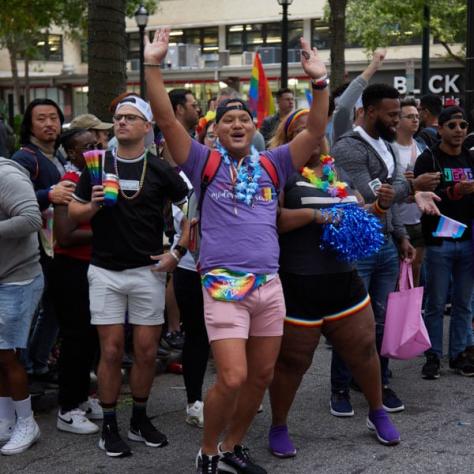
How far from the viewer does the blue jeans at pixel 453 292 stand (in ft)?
22.1

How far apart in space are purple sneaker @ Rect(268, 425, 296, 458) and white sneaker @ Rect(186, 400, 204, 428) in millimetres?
606

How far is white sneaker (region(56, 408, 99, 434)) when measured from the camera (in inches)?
214

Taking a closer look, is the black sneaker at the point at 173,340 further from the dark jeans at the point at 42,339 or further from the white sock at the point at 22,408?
the white sock at the point at 22,408

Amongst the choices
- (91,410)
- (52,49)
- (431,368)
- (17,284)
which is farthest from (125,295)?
(52,49)

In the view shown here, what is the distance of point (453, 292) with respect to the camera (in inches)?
274

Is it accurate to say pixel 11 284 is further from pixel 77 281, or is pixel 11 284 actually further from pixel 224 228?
pixel 224 228

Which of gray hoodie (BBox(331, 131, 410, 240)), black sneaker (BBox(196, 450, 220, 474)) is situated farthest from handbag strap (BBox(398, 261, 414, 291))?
black sneaker (BBox(196, 450, 220, 474))

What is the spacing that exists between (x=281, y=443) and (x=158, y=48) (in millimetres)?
2302

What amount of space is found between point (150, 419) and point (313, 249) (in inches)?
63.6

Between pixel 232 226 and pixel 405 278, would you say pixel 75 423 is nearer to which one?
pixel 232 226

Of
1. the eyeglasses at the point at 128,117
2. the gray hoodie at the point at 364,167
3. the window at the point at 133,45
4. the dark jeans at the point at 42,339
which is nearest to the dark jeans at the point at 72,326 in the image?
the dark jeans at the point at 42,339

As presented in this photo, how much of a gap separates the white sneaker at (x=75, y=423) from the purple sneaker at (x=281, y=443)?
1.12 metres

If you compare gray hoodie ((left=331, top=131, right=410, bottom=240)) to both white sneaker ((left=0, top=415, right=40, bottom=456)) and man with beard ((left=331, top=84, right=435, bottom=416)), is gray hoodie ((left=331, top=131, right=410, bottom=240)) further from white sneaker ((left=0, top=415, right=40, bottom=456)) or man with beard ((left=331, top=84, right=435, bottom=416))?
white sneaker ((left=0, top=415, right=40, bottom=456))

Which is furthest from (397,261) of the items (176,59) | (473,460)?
(176,59)
